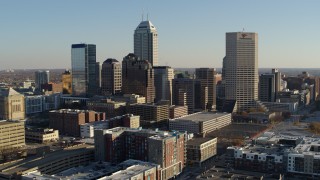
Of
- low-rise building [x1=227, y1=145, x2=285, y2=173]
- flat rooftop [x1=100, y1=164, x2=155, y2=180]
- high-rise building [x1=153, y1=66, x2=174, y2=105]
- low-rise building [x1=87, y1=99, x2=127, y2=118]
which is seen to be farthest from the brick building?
flat rooftop [x1=100, y1=164, x2=155, y2=180]

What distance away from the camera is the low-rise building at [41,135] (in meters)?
60.8

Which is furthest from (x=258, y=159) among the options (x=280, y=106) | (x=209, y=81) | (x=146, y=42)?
(x=146, y=42)

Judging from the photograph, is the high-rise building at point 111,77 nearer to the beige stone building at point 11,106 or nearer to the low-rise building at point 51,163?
the beige stone building at point 11,106

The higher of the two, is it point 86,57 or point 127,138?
point 86,57

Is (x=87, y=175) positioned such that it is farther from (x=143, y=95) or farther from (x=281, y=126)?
(x=143, y=95)

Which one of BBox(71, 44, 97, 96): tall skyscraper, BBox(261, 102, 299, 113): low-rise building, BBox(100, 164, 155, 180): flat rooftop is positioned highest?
BBox(71, 44, 97, 96): tall skyscraper

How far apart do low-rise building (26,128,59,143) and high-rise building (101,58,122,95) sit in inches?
1410

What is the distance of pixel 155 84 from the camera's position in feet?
331

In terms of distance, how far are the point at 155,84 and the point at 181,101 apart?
13972mm

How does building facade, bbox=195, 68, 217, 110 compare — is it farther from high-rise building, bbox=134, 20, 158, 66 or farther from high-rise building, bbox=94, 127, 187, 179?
high-rise building, bbox=94, 127, 187, 179

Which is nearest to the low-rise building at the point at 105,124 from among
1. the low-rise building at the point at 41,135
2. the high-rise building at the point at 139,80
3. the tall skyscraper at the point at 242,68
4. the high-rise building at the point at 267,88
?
the low-rise building at the point at 41,135

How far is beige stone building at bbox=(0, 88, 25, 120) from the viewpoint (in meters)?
76.2

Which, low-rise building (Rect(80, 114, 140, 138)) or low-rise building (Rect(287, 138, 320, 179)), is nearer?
low-rise building (Rect(287, 138, 320, 179))

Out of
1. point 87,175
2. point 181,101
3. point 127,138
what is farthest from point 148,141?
point 181,101
